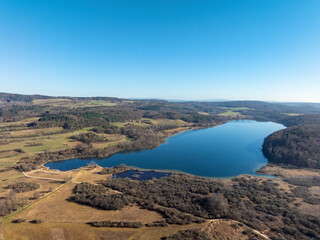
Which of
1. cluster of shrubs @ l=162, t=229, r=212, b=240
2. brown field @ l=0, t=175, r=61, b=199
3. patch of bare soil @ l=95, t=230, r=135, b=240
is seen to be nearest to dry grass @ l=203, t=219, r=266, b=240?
cluster of shrubs @ l=162, t=229, r=212, b=240

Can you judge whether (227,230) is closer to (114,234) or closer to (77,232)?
(114,234)

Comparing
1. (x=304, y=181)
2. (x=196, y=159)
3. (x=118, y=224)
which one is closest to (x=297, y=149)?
(x=304, y=181)

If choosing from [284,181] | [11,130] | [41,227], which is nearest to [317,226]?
[284,181]

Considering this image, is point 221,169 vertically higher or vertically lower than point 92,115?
lower

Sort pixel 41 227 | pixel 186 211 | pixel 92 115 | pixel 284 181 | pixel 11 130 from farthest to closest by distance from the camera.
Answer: pixel 92 115, pixel 11 130, pixel 284 181, pixel 186 211, pixel 41 227

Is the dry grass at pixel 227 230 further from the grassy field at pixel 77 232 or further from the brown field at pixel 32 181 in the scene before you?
the brown field at pixel 32 181

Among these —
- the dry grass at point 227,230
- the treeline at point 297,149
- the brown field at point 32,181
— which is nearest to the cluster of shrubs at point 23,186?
the brown field at point 32,181

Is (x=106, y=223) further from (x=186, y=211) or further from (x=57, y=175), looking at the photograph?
(x=57, y=175)
